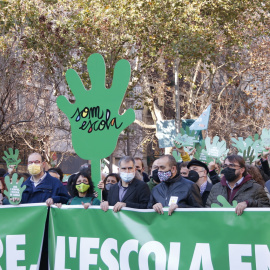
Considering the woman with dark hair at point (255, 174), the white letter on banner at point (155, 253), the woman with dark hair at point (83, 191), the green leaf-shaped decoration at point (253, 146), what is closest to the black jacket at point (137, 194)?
the woman with dark hair at point (83, 191)

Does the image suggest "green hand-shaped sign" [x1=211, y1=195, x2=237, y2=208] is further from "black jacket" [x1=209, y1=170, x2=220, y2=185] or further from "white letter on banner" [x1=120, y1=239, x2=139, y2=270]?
"black jacket" [x1=209, y1=170, x2=220, y2=185]

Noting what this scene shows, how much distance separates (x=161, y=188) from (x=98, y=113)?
1.80 meters

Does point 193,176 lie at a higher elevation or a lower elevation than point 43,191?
higher

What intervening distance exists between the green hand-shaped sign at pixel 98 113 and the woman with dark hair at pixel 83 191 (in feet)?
2.31

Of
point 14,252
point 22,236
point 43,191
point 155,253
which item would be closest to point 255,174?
point 155,253

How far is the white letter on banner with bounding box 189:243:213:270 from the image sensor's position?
5.75 meters

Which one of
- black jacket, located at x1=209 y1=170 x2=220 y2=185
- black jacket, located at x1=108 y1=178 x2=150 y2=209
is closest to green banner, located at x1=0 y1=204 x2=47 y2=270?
black jacket, located at x1=108 y1=178 x2=150 y2=209

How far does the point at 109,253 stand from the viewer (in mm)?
6320

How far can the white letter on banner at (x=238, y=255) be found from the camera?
5.55 metres

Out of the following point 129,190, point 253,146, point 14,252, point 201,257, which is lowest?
point 14,252

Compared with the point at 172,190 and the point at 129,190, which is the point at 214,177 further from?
the point at 172,190

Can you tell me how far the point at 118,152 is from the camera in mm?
36562

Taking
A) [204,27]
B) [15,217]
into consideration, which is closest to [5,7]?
[204,27]

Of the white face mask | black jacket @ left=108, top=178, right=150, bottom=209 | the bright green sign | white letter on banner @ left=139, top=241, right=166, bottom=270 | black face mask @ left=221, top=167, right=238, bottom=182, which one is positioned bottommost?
white letter on banner @ left=139, top=241, right=166, bottom=270
